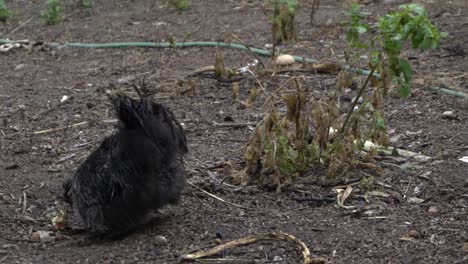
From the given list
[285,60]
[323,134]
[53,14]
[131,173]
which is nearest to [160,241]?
[131,173]

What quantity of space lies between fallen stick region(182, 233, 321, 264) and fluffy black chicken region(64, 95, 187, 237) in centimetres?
39

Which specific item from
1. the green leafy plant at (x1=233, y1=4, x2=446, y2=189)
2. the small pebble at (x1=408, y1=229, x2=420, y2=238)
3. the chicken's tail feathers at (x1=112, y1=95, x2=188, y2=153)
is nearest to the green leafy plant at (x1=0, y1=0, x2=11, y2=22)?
the green leafy plant at (x1=233, y1=4, x2=446, y2=189)

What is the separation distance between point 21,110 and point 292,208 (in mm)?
2663

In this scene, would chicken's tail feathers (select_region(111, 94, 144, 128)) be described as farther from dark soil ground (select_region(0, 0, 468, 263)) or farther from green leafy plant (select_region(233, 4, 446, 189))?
green leafy plant (select_region(233, 4, 446, 189))

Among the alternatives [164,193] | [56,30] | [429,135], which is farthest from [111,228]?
[56,30]

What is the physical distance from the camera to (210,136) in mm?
5672

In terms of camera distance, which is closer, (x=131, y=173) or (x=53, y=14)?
(x=131, y=173)

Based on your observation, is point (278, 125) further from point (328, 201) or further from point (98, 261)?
point (98, 261)

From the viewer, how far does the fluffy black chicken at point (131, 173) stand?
4.16 metres

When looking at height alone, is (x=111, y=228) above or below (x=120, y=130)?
below

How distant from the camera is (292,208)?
14.8 feet

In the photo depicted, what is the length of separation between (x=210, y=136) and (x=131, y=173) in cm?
155

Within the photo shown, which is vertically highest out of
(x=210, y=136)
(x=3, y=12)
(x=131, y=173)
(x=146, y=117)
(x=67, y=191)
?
(x=146, y=117)

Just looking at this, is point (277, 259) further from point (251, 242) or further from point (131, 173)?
point (131, 173)
